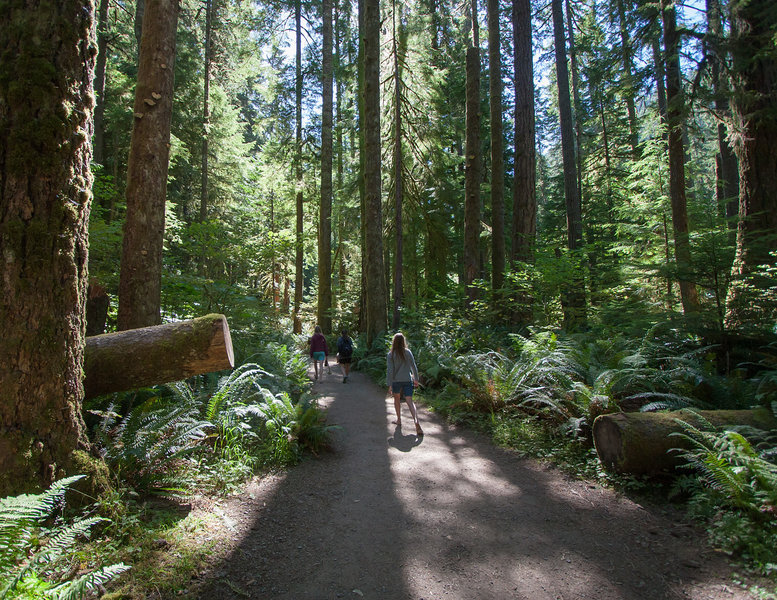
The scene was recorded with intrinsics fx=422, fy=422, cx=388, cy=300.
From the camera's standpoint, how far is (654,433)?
14.7 ft

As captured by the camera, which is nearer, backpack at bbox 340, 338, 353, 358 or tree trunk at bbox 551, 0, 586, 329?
backpack at bbox 340, 338, 353, 358

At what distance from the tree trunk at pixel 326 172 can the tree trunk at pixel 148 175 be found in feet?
42.2

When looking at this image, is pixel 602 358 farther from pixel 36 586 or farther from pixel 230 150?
pixel 230 150

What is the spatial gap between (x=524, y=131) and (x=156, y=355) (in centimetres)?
1208

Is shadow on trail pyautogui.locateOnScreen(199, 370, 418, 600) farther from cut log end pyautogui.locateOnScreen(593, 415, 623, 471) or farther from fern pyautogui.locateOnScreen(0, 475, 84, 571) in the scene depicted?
cut log end pyautogui.locateOnScreen(593, 415, 623, 471)

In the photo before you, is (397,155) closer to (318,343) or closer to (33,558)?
(318,343)

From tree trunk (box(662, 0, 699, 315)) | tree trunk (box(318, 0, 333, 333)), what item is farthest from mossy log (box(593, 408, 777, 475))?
tree trunk (box(318, 0, 333, 333))

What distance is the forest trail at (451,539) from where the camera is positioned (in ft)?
10.3

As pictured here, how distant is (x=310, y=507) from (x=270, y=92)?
22637 millimetres

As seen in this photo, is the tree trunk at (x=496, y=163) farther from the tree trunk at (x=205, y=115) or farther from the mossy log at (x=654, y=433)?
the tree trunk at (x=205, y=115)

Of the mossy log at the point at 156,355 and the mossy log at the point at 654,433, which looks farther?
the mossy log at the point at 654,433

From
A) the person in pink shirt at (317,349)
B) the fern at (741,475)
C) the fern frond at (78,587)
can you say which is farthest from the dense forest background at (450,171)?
the fern frond at (78,587)

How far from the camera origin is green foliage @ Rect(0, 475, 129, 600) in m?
2.20

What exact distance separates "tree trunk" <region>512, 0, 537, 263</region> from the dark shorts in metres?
6.78
